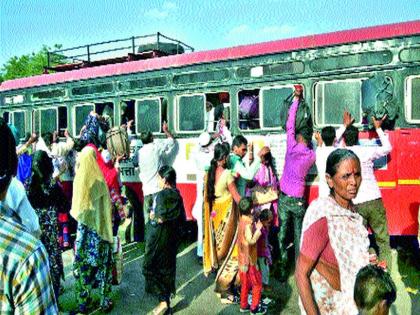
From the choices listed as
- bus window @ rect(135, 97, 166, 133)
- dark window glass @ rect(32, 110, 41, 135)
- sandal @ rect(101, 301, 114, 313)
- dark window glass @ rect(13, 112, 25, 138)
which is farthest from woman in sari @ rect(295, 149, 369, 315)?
dark window glass @ rect(13, 112, 25, 138)

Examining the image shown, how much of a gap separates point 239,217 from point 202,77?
9.97 feet

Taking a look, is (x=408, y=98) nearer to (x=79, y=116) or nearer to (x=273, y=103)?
(x=273, y=103)

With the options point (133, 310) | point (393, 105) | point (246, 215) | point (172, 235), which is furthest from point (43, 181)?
point (393, 105)

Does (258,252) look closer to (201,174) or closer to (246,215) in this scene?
(246,215)

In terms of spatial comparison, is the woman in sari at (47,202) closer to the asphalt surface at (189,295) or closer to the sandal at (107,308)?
the sandal at (107,308)

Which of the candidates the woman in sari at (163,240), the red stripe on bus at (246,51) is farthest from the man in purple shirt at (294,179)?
the woman in sari at (163,240)

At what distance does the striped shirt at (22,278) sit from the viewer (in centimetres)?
126

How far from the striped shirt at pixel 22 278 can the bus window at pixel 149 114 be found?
659 cm

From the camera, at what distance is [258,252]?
5043mm

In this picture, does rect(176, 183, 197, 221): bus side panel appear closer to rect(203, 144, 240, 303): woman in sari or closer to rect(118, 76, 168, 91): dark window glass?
rect(118, 76, 168, 91): dark window glass

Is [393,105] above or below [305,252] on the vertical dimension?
above

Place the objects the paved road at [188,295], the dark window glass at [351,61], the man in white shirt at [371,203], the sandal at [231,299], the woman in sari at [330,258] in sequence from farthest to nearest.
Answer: the dark window glass at [351,61] < the sandal at [231,299] < the paved road at [188,295] < the man in white shirt at [371,203] < the woman in sari at [330,258]

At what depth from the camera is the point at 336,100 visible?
620 centimetres

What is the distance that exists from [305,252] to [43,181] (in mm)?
3205
